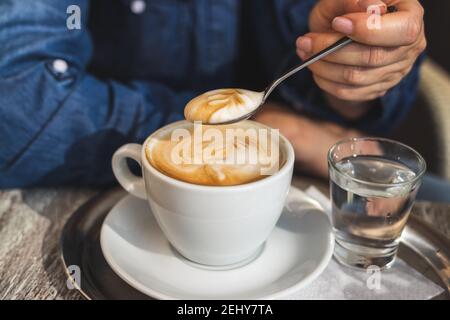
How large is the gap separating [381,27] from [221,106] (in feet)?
0.61

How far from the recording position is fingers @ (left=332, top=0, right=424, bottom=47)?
52cm

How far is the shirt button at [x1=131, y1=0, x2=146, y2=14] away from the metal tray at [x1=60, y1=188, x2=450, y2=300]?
34 centimetres

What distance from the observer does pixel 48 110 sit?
0.70 metres

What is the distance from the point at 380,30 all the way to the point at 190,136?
0.23 m

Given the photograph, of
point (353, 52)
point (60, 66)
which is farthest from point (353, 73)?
point (60, 66)

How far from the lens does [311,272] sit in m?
0.49

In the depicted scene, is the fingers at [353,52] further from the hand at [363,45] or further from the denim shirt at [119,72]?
the denim shirt at [119,72]

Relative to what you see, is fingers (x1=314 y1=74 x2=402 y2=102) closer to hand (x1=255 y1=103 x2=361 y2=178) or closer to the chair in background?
hand (x1=255 y1=103 x2=361 y2=178)

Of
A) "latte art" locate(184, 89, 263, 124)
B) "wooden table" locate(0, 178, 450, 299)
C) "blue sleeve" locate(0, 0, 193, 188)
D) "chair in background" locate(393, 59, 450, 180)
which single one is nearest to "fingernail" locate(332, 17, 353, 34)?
→ "latte art" locate(184, 89, 263, 124)

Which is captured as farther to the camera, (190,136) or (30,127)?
(30,127)

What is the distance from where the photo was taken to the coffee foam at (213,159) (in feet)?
1.58
